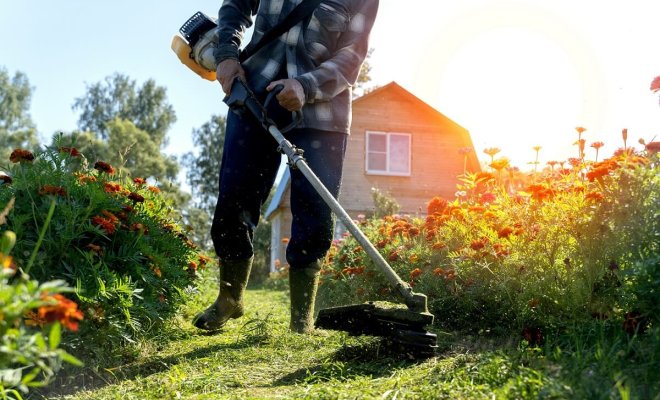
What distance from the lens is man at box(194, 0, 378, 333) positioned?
11.9 feet

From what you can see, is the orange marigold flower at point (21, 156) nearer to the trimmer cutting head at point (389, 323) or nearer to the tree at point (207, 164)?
the trimmer cutting head at point (389, 323)

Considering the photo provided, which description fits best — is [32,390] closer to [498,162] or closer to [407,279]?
[407,279]

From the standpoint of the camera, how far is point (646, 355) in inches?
88.6

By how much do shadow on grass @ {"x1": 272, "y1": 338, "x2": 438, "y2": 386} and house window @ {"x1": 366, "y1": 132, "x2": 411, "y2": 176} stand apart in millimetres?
14437

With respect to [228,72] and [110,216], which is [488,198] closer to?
[228,72]

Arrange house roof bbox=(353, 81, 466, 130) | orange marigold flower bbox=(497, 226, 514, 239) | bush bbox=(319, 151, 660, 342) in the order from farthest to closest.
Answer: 1. house roof bbox=(353, 81, 466, 130)
2. orange marigold flower bbox=(497, 226, 514, 239)
3. bush bbox=(319, 151, 660, 342)

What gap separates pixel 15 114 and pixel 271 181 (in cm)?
4021

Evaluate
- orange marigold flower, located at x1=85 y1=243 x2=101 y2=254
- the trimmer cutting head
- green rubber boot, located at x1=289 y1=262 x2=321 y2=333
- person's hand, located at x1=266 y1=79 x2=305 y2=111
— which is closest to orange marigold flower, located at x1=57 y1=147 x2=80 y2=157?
Answer: orange marigold flower, located at x1=85 y1=243 x2=101 y2=254

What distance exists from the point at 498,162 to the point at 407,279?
104cm

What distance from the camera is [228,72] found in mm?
3666

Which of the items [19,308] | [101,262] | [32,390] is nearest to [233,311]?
[101,262]

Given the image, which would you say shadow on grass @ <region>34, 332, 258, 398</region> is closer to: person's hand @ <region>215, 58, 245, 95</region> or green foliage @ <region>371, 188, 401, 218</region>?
person's hand @ <region>215, 58, 245, 95</region>

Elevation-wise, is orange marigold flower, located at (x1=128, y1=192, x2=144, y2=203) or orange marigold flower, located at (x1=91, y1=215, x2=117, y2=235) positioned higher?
orange marigold flower, located at (x1=128, y1=192, x2=144, y2=203)

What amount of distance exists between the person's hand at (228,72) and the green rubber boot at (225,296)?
1028mm
